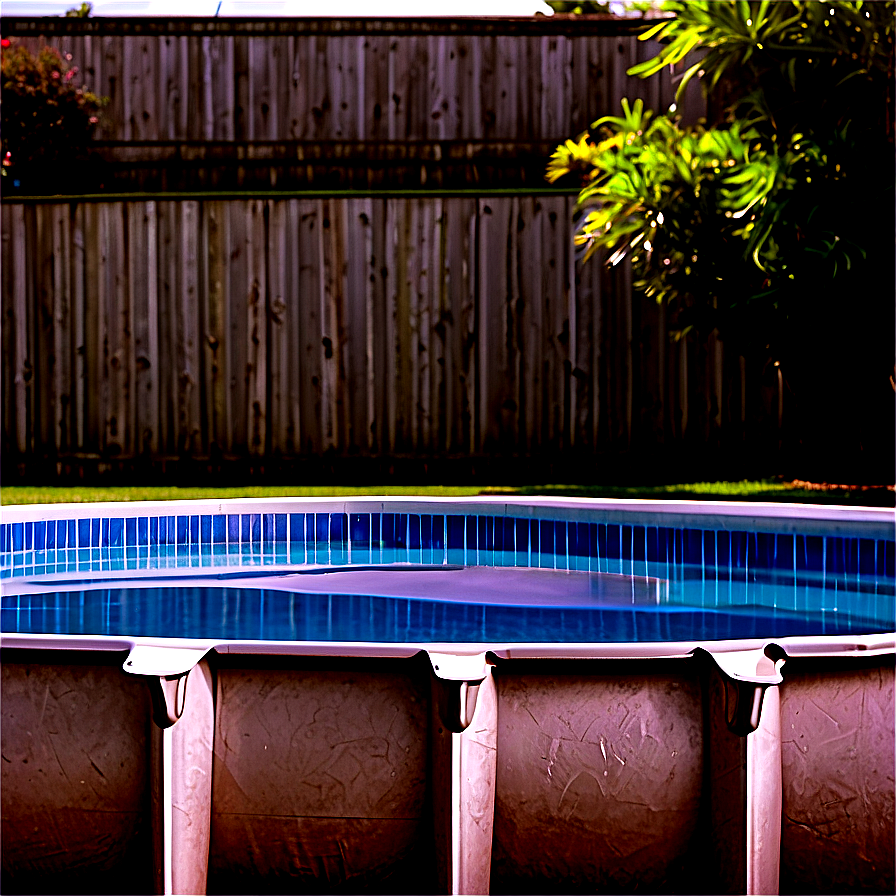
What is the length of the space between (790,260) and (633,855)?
14.3ft

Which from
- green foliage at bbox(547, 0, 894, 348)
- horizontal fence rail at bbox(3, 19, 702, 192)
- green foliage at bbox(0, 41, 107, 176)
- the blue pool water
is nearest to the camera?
the blue pool water

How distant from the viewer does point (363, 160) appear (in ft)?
24.5

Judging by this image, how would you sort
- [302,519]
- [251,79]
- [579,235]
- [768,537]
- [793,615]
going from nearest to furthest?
[793,615]
[768,537]
[302,519]
[579,235]
[251,79]

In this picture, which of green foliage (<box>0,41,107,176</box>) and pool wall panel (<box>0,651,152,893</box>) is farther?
green foliage (<box>0,41,107,176</box>)

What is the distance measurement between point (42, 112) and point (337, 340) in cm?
255

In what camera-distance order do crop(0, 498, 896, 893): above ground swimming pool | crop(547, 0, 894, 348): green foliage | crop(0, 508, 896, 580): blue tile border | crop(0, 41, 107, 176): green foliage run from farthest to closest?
crop(0, 41, 107, 176): green foliage → crop(547, 0, 894, 348): green foliage → crop(0, 508, 896, 580): blue tile border → crop(0, 498, 896, 893): above ground swimming pool

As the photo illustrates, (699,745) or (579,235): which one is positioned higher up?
(579,235)

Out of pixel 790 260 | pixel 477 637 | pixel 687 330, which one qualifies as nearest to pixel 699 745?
pixel 477 637

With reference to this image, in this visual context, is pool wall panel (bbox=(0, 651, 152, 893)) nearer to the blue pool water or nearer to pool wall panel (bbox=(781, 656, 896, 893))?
pool wall panel (bbox=(781, 656, 896, 893))

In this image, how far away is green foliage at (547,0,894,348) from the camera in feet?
18.3

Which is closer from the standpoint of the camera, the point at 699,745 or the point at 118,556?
the point at 699,745

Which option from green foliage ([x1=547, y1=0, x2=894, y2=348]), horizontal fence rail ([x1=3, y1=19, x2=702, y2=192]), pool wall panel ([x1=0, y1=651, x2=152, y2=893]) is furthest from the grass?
pool wall panel ([x1=0, y1=651, x2=152, y2=893])

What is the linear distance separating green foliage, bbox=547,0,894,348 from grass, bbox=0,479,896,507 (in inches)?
34.9

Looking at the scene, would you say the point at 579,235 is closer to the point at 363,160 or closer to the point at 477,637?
the point at 363,160
